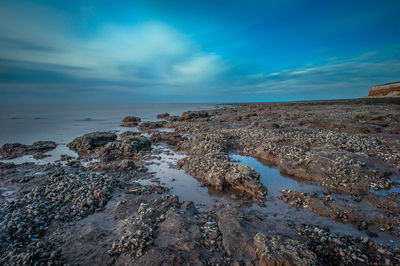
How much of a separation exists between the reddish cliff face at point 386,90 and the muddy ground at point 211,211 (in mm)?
88911

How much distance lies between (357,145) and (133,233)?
14082 mm

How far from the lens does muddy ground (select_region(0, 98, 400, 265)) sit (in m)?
4.05

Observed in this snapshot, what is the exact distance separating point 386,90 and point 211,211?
105663 millimetres

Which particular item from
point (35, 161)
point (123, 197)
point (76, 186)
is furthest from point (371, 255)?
point (35, 161)

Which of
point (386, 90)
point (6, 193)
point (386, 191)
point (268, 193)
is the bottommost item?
point (6, 193)

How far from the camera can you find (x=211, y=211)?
19.1ft

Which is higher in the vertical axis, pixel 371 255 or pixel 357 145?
pixel 357 145

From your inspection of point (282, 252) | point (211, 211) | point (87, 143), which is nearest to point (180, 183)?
point (211, 211)

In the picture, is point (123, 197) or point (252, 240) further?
point (123, 197)

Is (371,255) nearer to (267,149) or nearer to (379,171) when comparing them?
(379,171)

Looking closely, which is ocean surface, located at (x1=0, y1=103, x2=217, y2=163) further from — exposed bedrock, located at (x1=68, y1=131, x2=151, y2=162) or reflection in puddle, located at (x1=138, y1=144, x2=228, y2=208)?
reflection in puddle, located at (x1=138, y1=144, x2=228, y2=208)

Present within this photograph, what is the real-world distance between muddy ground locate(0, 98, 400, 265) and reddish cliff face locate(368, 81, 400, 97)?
292 feet

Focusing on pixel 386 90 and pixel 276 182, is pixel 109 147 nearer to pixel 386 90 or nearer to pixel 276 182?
pixel 276 182

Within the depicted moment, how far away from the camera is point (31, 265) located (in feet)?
12.4
